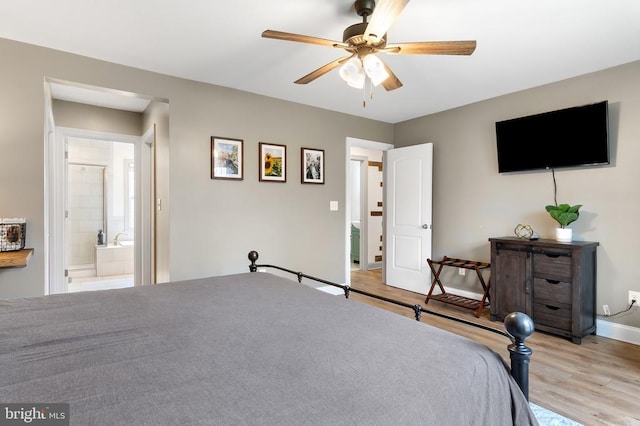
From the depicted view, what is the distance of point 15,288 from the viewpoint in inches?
99.3

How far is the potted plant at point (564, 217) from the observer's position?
3.05 m

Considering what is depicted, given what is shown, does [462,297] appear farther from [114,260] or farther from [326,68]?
[114,260]

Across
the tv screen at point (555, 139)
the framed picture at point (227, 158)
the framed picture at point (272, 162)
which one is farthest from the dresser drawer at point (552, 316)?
the framed picture at point (227, 158)

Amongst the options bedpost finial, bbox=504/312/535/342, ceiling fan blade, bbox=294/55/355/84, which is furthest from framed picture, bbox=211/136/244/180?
bedpost finial, bbox=504/312/535/342

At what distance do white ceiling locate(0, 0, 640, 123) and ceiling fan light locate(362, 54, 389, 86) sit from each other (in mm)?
326

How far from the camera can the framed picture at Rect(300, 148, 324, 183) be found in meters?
4.07

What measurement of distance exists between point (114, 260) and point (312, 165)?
4.16m

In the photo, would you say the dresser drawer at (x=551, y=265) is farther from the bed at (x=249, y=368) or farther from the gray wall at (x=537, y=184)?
the bed at (x=249, y=368)

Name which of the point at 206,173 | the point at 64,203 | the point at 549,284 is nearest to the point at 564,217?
the point at 549,284

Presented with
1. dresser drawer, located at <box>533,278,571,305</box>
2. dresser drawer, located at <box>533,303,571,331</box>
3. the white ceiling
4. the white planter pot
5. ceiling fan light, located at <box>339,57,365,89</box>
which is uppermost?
the white ceiling

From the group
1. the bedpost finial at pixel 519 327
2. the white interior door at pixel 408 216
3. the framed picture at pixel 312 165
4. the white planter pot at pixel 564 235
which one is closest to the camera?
the bedpost finial at pixel 519 327

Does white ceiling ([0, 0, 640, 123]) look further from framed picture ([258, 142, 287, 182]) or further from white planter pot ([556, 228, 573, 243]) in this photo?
white planter pot ([556, 228, 573, 243])

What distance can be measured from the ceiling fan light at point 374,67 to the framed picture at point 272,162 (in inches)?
74.0

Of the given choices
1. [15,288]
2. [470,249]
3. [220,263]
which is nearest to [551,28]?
[470,249]
